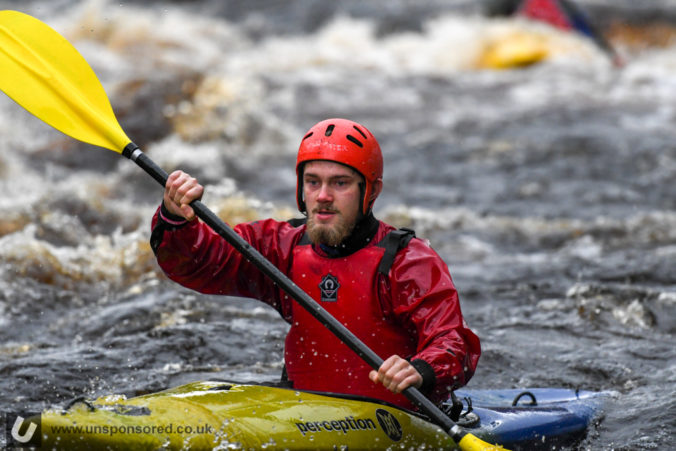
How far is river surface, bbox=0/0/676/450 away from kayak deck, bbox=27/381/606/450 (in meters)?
1.10

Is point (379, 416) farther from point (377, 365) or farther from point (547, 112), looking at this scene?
point (547, 112)

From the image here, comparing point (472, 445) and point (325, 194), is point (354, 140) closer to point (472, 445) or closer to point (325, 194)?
point (325, 194)

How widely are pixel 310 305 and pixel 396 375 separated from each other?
44 centimetres

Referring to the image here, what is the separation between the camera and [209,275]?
3.76 m

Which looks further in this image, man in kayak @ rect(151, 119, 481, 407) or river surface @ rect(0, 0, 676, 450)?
river surface @ rect(0, 0, 676, 450)

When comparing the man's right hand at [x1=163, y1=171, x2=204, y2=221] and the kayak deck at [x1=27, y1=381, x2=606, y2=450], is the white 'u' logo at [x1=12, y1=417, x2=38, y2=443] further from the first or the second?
the man's right hand at [x1=163, y1=171, x2=204, y2=221]

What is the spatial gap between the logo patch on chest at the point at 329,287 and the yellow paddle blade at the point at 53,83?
1089mm

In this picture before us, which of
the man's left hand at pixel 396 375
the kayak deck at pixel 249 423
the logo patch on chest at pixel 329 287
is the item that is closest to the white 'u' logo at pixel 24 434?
the kayak deck at pixel 249 423

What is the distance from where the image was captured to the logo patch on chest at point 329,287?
361cm

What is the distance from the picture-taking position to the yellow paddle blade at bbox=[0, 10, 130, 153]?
4.05m

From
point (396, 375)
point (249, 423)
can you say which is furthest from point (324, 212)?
point (249, 423)

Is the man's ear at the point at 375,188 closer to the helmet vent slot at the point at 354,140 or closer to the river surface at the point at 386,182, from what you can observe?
the helmet vent slot at the point at 354,140

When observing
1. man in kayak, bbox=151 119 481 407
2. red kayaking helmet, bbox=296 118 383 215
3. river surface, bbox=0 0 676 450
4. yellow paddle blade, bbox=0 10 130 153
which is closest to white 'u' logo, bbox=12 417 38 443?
man in kayak, bbox=151 119 481 407

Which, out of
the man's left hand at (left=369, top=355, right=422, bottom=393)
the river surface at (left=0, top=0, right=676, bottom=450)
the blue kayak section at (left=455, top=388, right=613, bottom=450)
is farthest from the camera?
the river surface at (left=0, top=0, right=676, bottom=450)
